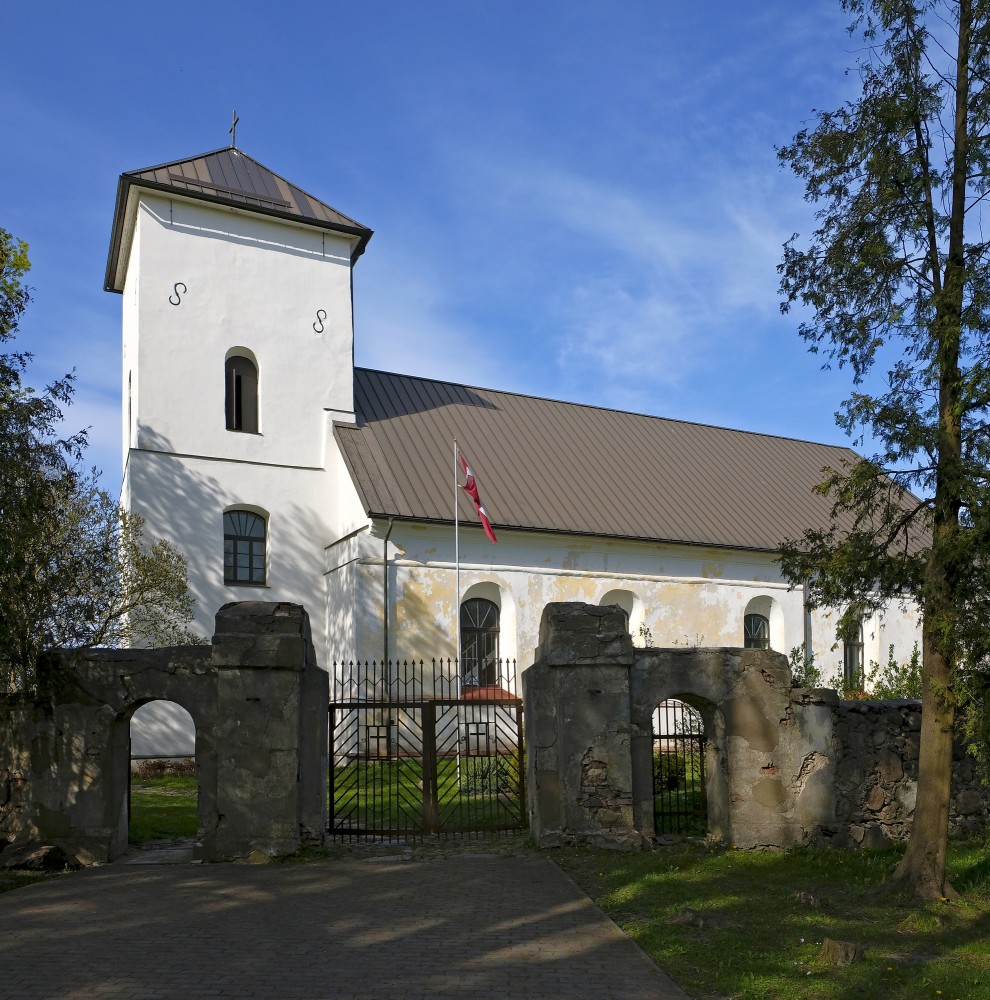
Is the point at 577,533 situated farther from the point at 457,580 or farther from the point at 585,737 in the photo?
the point at 585,737

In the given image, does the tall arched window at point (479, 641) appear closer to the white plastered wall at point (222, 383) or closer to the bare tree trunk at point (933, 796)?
the white plastered wall at point (222, 383)

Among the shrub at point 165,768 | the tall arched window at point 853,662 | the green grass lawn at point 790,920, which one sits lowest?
the shrub at point 165,768

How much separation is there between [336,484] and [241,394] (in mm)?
3285

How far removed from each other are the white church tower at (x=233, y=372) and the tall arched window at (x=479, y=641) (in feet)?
11.9

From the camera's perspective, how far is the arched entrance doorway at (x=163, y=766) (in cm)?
1750

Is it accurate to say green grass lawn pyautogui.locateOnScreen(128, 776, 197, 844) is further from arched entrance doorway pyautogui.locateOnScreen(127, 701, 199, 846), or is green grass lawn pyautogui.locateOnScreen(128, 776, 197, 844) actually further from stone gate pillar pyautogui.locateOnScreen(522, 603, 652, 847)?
stone gate pillar pyautogui.locateOnScreen(522, 603, 652, 847)

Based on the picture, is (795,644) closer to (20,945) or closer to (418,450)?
(418,450)

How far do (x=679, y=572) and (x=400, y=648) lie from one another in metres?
8.45

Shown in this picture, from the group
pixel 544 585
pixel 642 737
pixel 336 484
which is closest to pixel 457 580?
pixel 544 585

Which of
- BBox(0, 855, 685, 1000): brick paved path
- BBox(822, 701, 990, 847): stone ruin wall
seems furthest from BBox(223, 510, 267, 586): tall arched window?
BBox(822, 701, 990, 847): stone ruin wall

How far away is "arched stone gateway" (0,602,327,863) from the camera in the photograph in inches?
504

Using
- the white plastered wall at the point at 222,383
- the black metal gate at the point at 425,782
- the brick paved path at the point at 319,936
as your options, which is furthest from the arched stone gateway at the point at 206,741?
the white plastered wall at the point at 222,383

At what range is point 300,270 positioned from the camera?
27641mm

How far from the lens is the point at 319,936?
30.0ft
